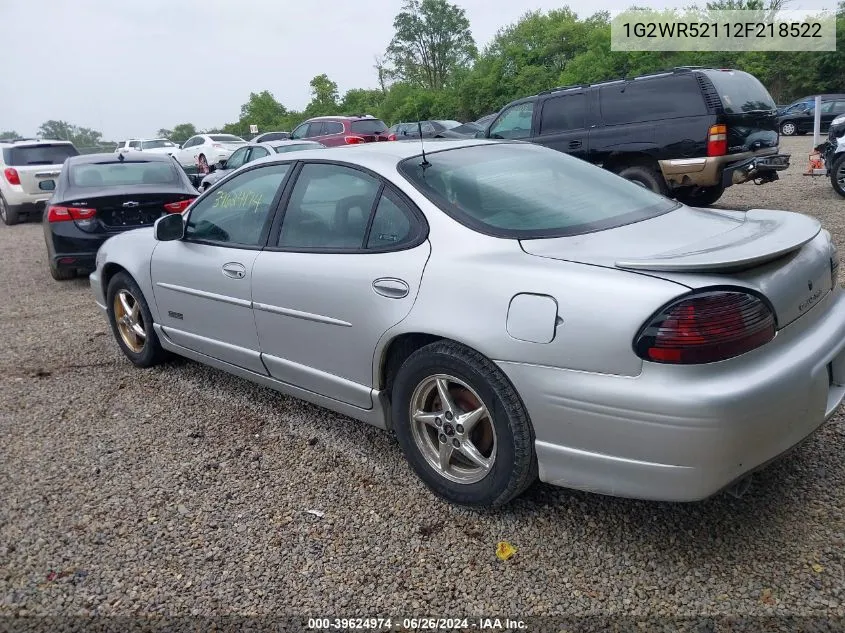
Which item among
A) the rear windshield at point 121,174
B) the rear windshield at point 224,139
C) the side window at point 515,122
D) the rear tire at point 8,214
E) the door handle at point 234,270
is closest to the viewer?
the door handle at point 234,270

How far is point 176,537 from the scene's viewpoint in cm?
285

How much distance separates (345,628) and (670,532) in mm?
1276

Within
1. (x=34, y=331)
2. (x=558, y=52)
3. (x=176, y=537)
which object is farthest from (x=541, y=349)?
(x=558, y=52)

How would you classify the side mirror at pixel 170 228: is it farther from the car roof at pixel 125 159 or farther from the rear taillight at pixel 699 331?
the car roof at pixel 125 159

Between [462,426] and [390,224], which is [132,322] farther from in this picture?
[462,426]

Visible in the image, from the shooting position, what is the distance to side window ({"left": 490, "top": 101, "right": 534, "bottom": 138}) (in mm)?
10406

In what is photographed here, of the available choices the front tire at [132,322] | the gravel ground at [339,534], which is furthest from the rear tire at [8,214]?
the gravel ground at [339,534]

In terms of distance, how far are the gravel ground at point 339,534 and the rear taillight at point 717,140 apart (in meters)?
5.55

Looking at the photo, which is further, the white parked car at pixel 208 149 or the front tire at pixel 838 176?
the white parked car at pixel 208 149

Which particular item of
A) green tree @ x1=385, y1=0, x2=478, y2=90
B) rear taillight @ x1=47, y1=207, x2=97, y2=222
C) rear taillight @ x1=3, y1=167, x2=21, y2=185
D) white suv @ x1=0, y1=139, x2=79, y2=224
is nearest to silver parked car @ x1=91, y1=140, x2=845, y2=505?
rear taillight @ x1=47, y1=207, x2=97, y2=222

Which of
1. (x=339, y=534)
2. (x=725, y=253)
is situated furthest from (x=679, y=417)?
(x=339, y=534)

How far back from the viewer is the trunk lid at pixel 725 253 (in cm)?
227

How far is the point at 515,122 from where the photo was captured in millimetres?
10719

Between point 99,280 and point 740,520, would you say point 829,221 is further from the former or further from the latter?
point 99,280
